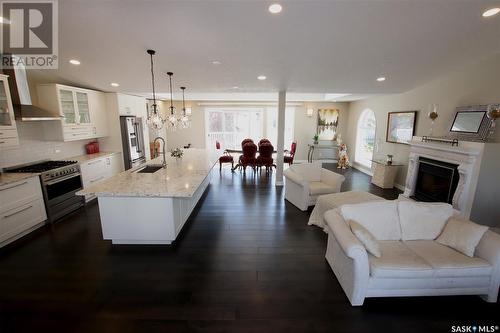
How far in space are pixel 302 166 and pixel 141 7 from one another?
3849 mm

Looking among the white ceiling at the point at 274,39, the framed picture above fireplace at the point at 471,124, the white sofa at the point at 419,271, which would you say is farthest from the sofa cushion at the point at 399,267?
the framed picture above fireplace at the point at 471,124

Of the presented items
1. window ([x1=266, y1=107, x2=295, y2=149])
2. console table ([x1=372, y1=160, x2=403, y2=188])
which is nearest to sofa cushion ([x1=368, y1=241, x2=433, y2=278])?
console table ([x1=372, y1=160, x2=403, y2=188])

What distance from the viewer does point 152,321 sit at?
197 cm

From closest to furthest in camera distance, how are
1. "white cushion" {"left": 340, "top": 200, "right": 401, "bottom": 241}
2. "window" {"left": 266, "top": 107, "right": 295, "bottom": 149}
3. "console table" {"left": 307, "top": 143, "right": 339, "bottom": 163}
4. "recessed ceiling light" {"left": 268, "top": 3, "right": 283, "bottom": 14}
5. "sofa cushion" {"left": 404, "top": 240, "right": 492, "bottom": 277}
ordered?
"sofa cushion" {"left": 404, "top": 240, "right": 492, "bottom": 277}
"recessed ceiling light" {"left": 268, "top": 3, "right": 283, "bottom": 14}
"white cushion" {"left": 340, "top": 200, "right": 401, "bottom": 241}
"console table" {"left": 307, "top": 143, "right": 339, "bottom": 163}
"window" {"left": 266, "top": 107, "right": 295, "bottom": 149}

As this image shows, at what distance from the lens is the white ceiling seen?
2.43 meters

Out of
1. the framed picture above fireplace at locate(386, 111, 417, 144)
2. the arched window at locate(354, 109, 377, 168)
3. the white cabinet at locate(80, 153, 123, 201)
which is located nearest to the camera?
the white cabinet at locate(80, 153, 123, 201)

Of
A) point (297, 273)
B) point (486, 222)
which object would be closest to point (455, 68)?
point (486, 222)

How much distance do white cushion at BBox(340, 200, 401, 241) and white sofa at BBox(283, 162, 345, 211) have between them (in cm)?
168

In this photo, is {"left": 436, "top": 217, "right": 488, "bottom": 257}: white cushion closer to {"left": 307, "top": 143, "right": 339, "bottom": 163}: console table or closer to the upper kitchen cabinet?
the upper kitchen cabinet

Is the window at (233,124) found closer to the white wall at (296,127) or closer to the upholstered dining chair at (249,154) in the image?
the white wall at (296,127)

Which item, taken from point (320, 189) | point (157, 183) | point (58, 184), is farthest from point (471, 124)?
point (58, 184)

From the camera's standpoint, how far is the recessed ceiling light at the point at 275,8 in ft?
7.68

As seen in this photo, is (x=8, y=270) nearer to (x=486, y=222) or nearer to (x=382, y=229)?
(x=382, y=229)

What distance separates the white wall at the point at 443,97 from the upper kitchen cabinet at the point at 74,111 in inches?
301
